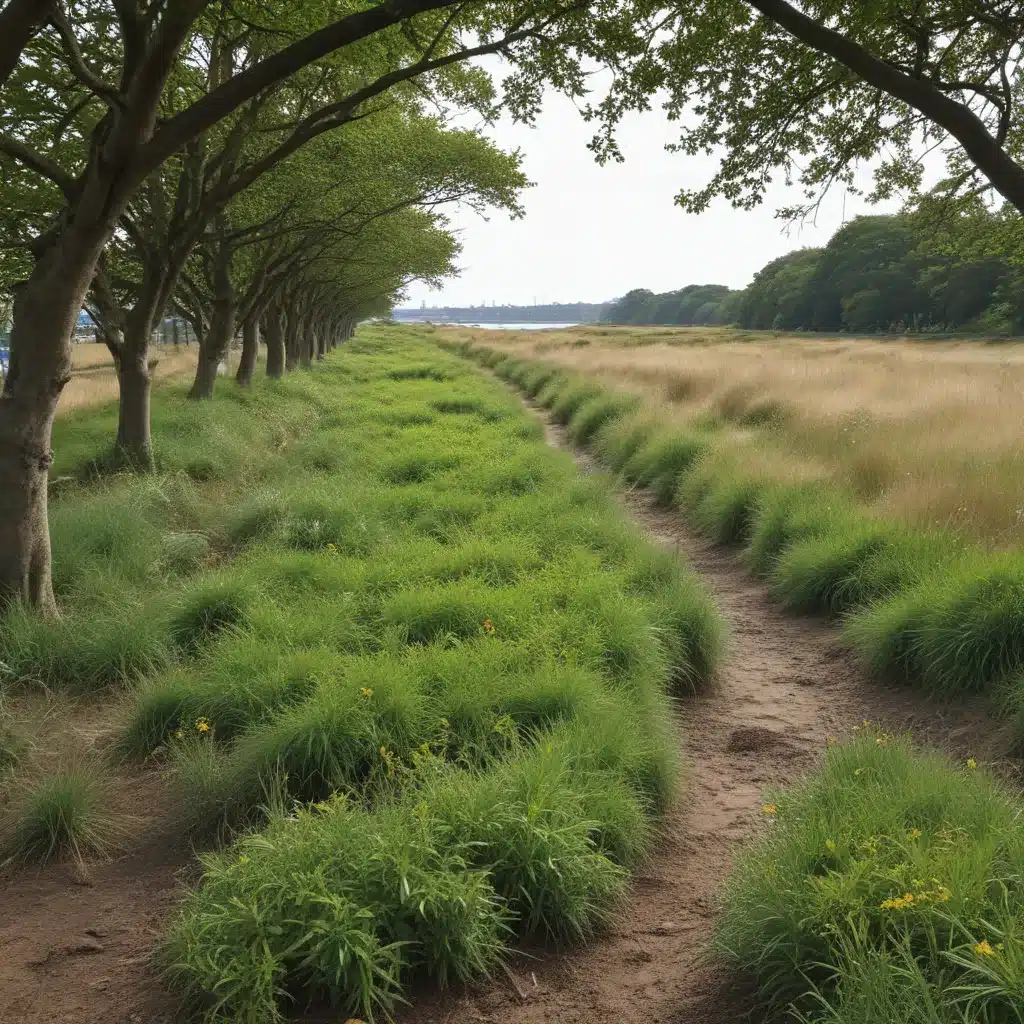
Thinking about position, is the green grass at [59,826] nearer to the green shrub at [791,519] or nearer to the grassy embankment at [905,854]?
the grassy embankment at [905,854]

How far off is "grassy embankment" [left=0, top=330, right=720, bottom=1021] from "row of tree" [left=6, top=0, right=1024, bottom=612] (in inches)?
55.1

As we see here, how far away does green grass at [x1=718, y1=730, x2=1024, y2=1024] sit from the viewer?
2445 mm

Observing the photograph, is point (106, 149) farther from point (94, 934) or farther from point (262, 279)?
point (262, 279)

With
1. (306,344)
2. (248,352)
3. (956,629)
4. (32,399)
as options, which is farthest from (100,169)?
(306,344)

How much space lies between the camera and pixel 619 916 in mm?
3469

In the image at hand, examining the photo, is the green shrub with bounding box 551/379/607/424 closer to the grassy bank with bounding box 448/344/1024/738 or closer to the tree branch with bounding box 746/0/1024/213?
the grassy bank with bounding box 448/344/1024/738

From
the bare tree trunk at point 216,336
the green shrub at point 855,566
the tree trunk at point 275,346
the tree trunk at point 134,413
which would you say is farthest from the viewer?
the tree trunk at point 275,346

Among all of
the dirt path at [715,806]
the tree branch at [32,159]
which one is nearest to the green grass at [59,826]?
the dirt path at [715,806]

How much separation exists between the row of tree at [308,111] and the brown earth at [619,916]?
2.94 meters

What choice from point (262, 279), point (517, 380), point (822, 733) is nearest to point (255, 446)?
point (262, 279)

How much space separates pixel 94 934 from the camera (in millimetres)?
3326

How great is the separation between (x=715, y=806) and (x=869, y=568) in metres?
3.41

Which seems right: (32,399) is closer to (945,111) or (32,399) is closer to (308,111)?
(945,111)

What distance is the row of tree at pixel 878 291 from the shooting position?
5562cm
